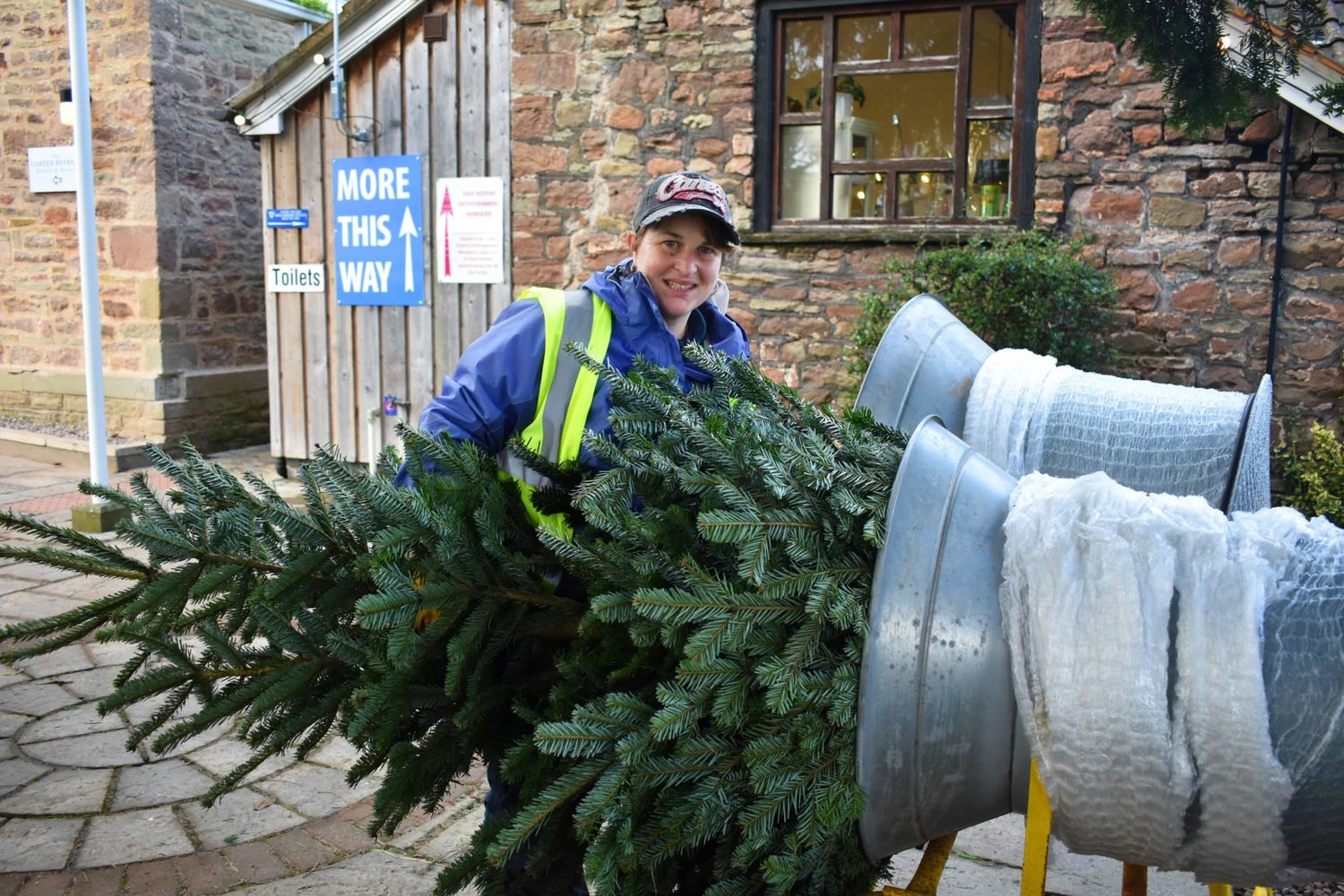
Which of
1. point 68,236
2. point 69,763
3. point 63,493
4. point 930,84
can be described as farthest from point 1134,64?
point 68,236

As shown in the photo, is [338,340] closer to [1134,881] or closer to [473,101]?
[473,101]

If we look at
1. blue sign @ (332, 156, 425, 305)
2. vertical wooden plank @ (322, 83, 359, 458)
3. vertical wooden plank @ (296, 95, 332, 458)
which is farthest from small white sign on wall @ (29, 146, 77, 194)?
blue sign @ (332, 156, 425, 305)

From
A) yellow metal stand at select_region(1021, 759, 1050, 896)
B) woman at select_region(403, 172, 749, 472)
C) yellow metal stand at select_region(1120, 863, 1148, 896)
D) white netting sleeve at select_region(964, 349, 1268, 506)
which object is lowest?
yellow metal stand at select_region(1120, 863, 1148, 896)

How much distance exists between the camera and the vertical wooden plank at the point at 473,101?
746 cm

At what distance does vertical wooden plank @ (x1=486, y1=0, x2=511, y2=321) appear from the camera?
7.38m

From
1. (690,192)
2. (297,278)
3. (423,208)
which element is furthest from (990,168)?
(297,278)

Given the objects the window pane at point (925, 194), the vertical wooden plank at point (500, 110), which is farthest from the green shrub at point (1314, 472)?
the vertical wooden plank at point (500, 110)

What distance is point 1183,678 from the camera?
134 cm

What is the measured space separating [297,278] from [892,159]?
458 centimetres

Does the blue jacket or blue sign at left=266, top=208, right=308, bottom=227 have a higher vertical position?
blue sign at left=266, top=208, right=308, bottom=227

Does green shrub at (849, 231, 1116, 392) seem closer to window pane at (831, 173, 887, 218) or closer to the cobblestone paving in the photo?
window pane at (831, 173, 887, 218)

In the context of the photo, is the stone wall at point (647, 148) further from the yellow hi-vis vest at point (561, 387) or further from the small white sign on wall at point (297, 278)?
the yellow hi-vis vest at point (561, 387)

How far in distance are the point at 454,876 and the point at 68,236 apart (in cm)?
994

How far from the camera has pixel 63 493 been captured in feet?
25.7
